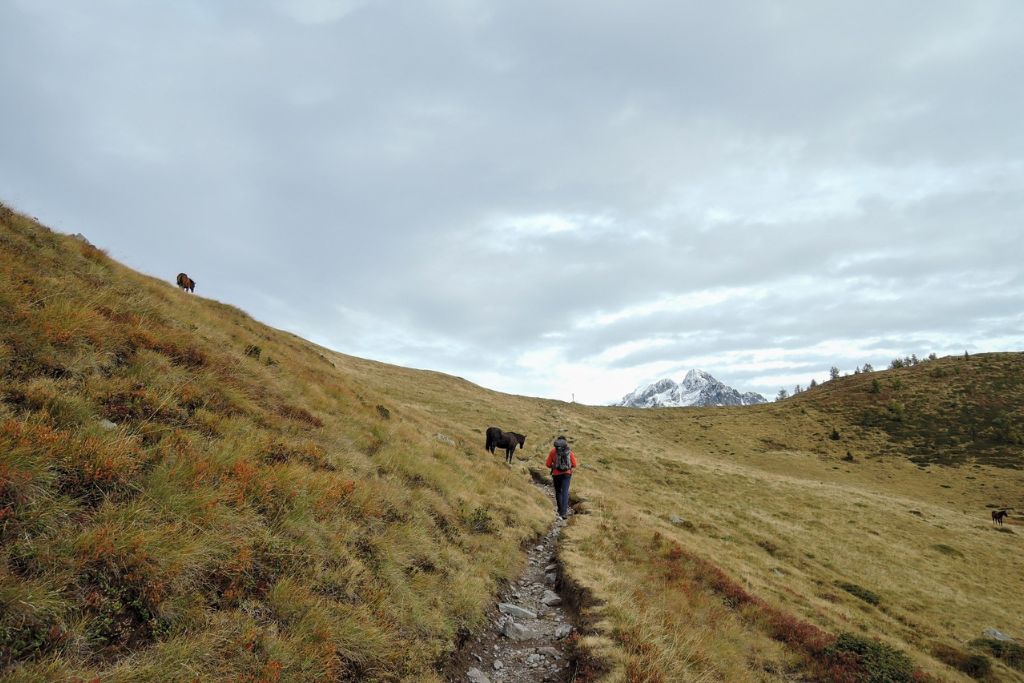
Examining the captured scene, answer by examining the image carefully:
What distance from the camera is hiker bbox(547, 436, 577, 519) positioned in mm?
16375

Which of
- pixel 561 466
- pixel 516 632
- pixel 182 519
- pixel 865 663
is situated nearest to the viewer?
pixel 182 519

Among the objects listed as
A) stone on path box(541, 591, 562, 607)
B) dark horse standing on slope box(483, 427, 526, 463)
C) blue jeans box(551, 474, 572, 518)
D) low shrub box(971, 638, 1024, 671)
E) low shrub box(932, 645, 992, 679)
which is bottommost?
low shrub box(971, 638, 1024, 671)

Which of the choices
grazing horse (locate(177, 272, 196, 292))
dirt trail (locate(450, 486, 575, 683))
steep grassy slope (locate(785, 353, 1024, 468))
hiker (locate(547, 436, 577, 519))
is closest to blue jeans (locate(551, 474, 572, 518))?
hiker (locate(547, 436, 577, 519))

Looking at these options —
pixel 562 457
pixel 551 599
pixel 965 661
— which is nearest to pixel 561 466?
pixel 562 457

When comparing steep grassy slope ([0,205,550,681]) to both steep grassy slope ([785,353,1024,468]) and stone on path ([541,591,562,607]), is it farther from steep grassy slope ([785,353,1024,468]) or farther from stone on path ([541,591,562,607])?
steep grassy slope ([785,353,1024,468])

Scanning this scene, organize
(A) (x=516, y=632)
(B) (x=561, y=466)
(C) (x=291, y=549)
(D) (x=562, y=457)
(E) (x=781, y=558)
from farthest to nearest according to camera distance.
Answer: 1. (E) (x=781, y=558)
2. (B) (x=561, y=466)
3. (D) (x=562, y=457)
4. (A) (x=516, y=632)
5. (C) (x=291, y=549)

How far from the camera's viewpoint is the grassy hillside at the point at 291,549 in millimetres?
4598

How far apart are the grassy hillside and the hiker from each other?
3.54 ft

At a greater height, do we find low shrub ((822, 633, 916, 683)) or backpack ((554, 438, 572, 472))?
backpack ((554, 438, 572, 472))

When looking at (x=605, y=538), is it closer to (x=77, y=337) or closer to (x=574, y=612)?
(x=574, y=612)

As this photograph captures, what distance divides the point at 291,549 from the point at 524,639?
15.7ft

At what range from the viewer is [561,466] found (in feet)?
54.4

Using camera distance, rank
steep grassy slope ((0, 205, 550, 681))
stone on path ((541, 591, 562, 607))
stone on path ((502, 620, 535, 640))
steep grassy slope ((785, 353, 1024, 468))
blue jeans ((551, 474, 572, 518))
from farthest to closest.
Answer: steep grassy slope ((785, 353, 1024, 468)), blue jeans ((551, 474, 572, 518)), stone on path ((541, 591, 562, 607)), stone on path ((502, 620, 535, 640)), steep grassy slope ((0, 205, 550, 681))

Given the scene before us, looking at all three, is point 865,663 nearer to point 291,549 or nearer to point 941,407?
point 291,549
